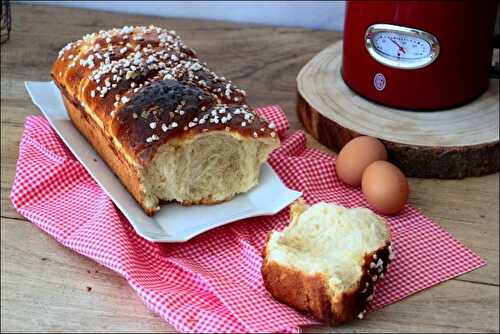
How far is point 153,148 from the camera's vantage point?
1215mm

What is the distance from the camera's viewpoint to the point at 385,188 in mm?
1282

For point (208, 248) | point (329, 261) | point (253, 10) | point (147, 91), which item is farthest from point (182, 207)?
point (253, 10)

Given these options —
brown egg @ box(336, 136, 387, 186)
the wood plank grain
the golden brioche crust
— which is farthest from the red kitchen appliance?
the wood plank grain

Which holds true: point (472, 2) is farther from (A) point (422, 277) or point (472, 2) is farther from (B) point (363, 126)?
(A) point (422, 277)

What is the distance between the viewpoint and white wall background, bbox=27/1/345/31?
200cm

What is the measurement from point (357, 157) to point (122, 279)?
47 cm

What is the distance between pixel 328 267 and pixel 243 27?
3.67 ft

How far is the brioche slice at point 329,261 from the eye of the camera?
1.05 metres

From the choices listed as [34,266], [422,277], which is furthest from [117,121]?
[422,277]

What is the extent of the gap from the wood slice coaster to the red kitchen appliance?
28 mm

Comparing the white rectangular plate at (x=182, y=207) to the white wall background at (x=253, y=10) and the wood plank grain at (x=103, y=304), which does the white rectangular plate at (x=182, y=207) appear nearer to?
the wood plank grain at (x=103, y=304)

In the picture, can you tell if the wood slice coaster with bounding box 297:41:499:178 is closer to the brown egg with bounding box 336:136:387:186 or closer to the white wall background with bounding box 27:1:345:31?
the brown egg with bounding box 336:136:387:186

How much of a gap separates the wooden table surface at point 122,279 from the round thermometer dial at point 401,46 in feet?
0.73

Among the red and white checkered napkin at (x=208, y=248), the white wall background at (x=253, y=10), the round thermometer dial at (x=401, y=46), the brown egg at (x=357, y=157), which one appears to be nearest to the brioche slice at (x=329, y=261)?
the red and white checkered napkin at (x=208, y=248)
